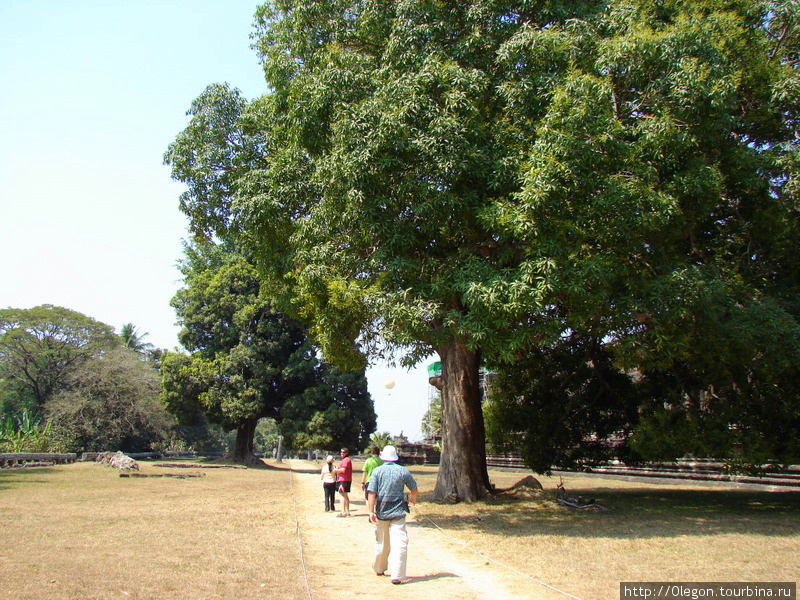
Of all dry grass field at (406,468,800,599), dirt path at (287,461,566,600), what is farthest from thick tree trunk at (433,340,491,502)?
dirt path at (287,461,566,600)

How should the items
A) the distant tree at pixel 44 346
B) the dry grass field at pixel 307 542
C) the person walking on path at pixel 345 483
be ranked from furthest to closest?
the distant tree at pixel 44 346 → the person walking on path at pixel 345 483 → the dry grass field at pixel 307 542

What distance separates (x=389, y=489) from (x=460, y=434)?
Result: 7.34 meters

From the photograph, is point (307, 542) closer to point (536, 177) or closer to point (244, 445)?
point (536, 177)

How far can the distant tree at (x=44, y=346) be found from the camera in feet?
131

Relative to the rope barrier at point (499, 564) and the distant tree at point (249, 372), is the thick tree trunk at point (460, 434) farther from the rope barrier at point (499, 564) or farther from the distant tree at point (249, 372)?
the distant tree at point (249, 372)

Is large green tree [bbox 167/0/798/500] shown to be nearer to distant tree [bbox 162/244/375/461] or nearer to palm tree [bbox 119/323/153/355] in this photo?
distant tree [bbox 162/244/375/461]

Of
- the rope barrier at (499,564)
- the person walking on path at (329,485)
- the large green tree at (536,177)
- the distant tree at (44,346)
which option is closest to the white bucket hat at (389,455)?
the rope barrier at (499,564)

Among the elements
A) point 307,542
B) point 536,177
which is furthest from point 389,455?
point 536,177

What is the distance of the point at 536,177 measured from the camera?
9.67m

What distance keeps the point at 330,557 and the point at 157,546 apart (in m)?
2.23

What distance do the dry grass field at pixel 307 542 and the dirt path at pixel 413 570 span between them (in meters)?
0.05

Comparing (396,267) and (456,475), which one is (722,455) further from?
(396,267)

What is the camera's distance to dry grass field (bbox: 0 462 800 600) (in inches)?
228

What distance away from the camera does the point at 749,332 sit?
1034 cm
